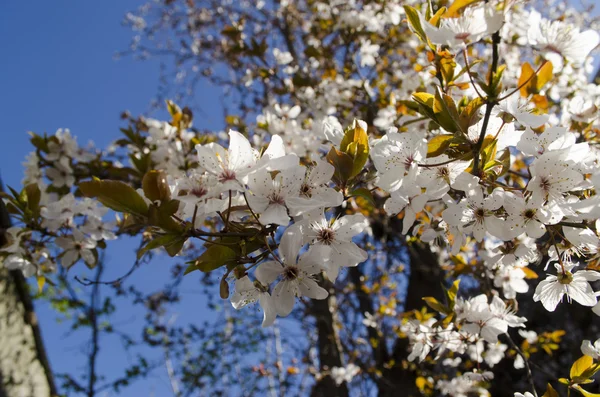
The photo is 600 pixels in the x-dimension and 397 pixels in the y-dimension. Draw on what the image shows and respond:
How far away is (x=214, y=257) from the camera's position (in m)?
0.72

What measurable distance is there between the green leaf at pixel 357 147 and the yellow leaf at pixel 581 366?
0.66m

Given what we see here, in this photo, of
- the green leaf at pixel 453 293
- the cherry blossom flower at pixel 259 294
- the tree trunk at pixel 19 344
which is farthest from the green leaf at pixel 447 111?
the tree trunk at pixel 19 344

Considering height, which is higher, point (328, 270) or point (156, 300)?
point (156, 300)

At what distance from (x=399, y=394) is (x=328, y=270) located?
A: 2375mm

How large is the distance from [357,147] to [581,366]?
70 centimetres

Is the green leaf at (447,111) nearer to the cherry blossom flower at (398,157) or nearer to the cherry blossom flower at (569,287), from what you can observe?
the cherry blossom flower at (398,157)

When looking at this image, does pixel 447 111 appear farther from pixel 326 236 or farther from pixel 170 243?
pixel 170 243

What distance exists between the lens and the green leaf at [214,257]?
710 mm

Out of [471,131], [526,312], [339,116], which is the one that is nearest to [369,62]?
[339,116]

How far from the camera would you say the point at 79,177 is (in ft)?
→ 6.59

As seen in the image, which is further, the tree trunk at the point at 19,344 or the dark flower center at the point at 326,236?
the tree trunk at the point at 19,344

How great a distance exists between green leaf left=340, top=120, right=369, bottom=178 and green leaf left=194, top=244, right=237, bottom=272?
263 mm

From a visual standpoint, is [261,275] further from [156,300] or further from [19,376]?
[156,300]

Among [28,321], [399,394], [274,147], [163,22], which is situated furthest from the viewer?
[163,22]
